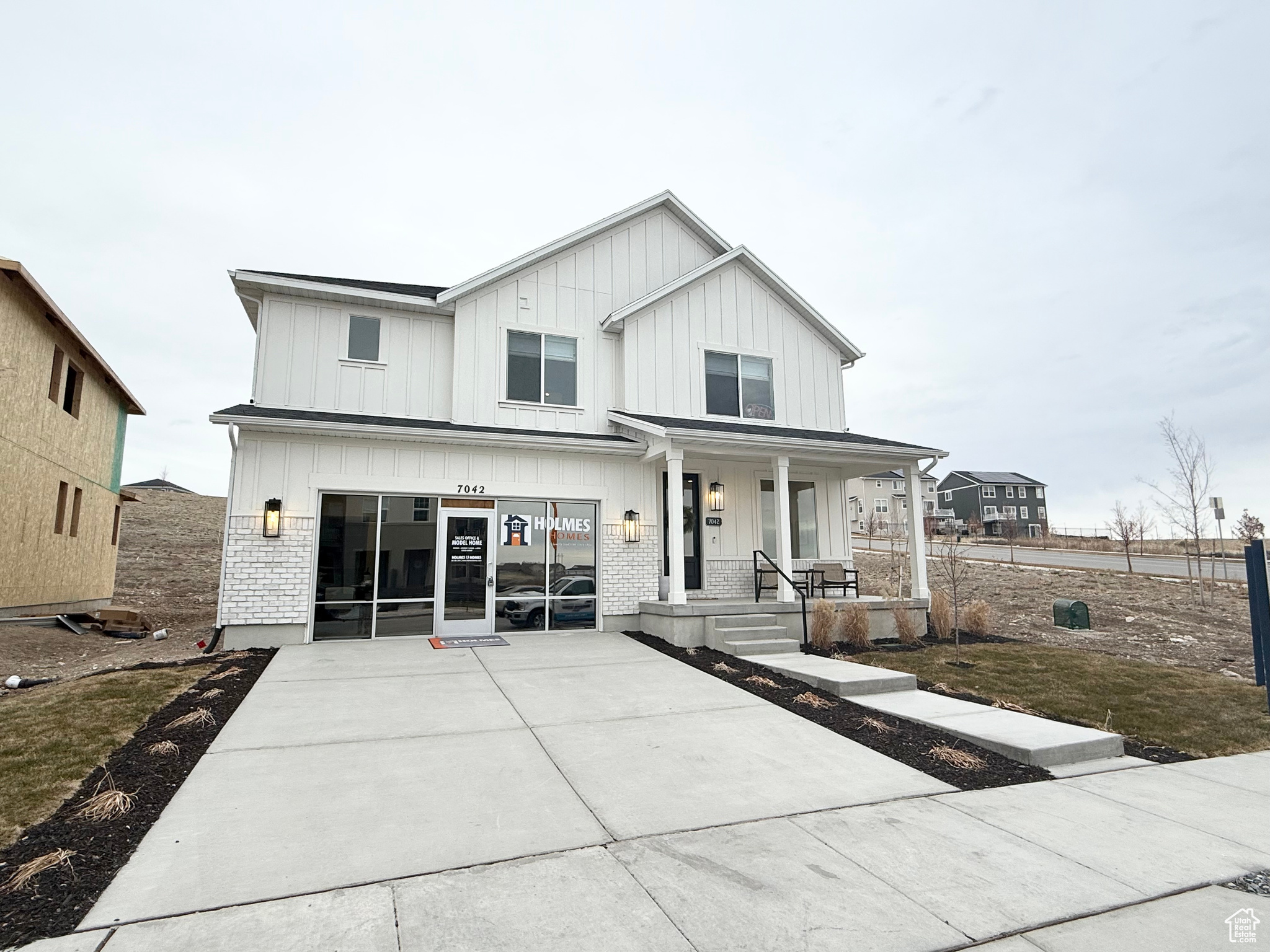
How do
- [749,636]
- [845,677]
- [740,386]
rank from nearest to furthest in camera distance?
[845,677] → [749,636] → [740,386]

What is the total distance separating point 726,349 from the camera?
13.7 metres

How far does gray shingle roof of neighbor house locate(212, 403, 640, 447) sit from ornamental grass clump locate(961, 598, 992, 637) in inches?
295

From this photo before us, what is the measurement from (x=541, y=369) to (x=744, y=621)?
640cm

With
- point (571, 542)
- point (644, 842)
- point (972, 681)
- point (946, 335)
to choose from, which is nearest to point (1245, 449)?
point (946, 335)

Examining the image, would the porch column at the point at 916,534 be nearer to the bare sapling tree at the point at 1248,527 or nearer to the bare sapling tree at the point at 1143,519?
the bare sapling tree at the point at 1248,527

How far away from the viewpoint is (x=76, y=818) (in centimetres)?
380

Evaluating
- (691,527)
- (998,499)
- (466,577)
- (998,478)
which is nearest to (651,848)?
(466,577)

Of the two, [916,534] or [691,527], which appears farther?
[691,527]

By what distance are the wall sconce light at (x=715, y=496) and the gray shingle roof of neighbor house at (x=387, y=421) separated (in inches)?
82.7

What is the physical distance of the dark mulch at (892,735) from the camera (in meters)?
5.02

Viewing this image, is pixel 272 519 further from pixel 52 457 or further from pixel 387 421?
pixel 52 457

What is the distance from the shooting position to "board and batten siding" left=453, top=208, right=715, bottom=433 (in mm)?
12102

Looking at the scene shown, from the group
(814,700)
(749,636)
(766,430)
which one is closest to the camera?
(814,700)

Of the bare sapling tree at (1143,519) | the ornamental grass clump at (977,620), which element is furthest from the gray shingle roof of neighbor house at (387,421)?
the bare sapling tree at (1143,519)
